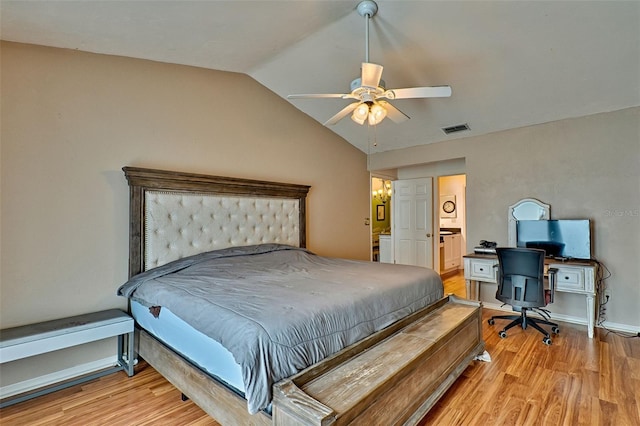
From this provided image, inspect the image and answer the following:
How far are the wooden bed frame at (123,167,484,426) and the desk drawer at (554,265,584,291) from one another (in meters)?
1.38

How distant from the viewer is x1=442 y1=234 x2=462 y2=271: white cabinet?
668 cm

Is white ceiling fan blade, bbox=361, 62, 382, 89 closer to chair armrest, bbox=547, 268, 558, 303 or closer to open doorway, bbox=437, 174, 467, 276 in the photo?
chair armrest, bbox=547, 268, 558, 303

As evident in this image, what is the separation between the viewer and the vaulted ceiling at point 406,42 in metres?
2.24

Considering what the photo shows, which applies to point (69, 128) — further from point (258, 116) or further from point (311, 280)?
point (311, 280)

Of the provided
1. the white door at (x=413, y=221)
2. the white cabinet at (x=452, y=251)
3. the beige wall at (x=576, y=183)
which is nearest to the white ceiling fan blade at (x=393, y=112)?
the beige wall at (x=576, y=183)

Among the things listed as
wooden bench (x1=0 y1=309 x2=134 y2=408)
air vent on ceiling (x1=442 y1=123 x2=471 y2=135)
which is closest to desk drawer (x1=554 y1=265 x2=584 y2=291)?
air vent on ceiling (x1=442 y1=123 x2=471 y2=135)

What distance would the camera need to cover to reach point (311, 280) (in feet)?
8.04

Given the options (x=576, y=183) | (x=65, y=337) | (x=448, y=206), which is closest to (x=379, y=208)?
(x=448, y=206)

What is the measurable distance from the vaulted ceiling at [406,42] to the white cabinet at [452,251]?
11.0ft

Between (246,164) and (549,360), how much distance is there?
360 cm

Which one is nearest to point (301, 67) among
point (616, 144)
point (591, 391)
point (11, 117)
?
point (11, 117)

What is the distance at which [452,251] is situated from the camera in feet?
22.9

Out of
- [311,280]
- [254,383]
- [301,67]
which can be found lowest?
[254,383]

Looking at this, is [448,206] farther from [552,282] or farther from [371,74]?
[371,74]
